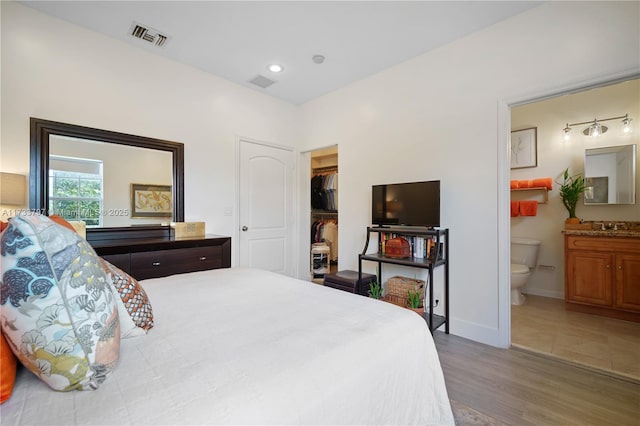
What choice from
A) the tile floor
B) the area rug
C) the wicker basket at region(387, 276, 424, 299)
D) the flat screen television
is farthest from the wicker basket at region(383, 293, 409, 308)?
the area rug

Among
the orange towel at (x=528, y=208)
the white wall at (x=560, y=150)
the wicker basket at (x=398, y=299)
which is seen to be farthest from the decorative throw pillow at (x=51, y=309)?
the white wall at (x=560, y=150)

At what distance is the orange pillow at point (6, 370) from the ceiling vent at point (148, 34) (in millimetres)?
2799

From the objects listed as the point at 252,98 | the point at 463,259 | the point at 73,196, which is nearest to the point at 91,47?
the point at 73,196

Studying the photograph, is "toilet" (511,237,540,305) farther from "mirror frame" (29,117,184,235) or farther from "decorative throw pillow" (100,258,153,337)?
"mirror frame" (29,117,184,235)

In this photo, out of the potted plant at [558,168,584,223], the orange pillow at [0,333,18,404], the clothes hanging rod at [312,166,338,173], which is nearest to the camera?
the orange pillow at [0,333,18,404]

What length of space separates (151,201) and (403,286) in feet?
8.79

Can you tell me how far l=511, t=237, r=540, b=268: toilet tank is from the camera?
→ 3568 mm

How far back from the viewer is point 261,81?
3486 mm

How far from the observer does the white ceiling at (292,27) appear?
224 cm

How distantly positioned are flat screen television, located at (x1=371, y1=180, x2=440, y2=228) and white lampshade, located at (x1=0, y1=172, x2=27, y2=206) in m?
2.96

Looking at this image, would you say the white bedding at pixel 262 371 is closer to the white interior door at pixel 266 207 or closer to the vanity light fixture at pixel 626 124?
the white interior door at pixel 266 207

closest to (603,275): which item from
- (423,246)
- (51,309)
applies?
(423,246)

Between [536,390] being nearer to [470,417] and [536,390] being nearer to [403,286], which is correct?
[470,417]

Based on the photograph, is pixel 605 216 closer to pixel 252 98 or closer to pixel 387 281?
pixel 387 281
